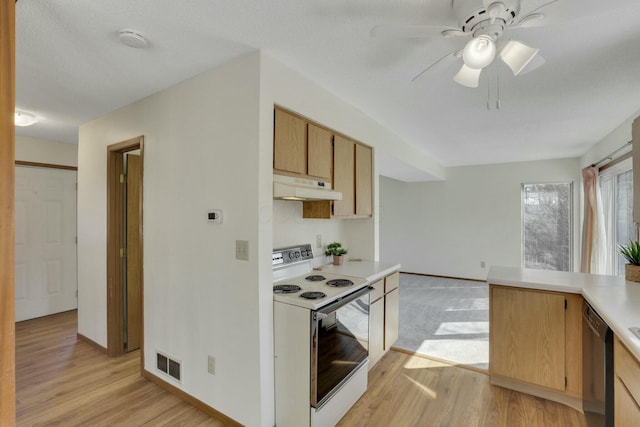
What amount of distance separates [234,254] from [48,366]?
2.41 m

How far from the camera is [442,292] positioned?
Answer: 5281 mm

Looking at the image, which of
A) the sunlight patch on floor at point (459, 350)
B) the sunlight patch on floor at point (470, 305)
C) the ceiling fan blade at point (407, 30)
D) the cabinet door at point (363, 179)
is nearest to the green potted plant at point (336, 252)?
the cabinet door at point (363, 179)

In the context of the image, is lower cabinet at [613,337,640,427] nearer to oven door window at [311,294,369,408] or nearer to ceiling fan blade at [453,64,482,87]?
oven door window at [311,294,369,408]

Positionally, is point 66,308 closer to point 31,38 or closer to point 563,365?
point 31,38

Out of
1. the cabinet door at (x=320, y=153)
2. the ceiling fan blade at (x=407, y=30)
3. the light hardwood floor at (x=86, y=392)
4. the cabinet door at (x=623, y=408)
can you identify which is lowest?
the light hardwood floor at (x=86, y=392)

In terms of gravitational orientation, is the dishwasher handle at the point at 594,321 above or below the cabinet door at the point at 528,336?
above

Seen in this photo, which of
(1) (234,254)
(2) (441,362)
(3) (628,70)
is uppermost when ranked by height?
(3) (628,70)

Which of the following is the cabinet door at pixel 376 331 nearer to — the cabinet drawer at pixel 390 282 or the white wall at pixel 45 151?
the cabinet drawer at pixel 390 282

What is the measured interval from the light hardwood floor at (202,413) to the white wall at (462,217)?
3.97 metres

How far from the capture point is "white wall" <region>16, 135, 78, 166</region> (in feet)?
12.4

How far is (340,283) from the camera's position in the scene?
224cm

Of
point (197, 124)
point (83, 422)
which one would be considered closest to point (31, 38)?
point (197, 124)

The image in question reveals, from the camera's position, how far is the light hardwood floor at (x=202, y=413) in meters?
2.04

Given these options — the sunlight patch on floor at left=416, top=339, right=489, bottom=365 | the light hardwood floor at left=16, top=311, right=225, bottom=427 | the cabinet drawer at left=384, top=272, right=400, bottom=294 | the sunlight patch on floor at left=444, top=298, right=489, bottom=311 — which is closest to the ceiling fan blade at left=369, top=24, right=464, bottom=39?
the cabinet drawer at left=384, top=272, right=400, bottom=294
